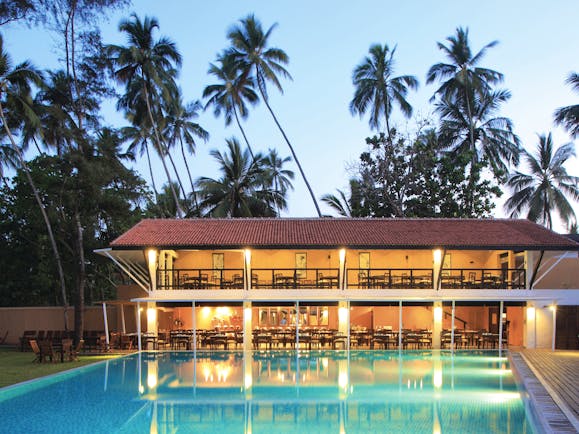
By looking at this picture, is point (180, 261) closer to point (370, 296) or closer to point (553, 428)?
point (370, 296)

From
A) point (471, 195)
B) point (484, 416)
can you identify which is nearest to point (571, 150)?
point (471, 195)

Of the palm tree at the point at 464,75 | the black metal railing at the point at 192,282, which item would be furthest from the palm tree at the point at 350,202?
the black metal railing at the point at 192,282

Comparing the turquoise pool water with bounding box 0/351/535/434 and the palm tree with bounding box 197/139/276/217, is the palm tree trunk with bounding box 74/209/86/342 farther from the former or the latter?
the palm tree with bounding box 197/139/276/217

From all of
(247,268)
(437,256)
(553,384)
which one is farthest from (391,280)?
(553,384)

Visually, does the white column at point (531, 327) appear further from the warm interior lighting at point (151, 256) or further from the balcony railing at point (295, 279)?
the warm interior lighting at point (151, 256)

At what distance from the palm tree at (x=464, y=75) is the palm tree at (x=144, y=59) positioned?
1704 centimetres

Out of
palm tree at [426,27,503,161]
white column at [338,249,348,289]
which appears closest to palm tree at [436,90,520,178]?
palm tree at [426,27,503,161]

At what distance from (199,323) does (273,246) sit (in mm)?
6630

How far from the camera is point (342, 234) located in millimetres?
26625

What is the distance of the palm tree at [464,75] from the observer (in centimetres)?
4094

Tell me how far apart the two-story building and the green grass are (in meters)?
3.83

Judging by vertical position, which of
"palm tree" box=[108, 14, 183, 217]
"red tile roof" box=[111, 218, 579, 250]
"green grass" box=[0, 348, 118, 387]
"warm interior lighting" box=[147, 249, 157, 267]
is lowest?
"green grass" box=[0, 348, 118, 387]

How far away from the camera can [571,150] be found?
4219cm

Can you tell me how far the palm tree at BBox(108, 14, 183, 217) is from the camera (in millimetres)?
34688
